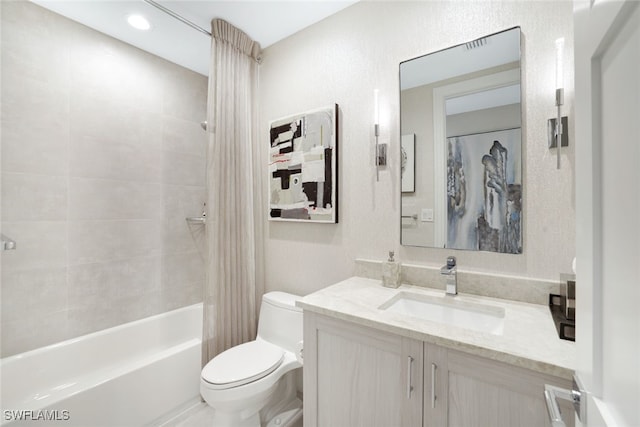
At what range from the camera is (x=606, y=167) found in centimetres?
43

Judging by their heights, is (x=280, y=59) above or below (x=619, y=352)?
above

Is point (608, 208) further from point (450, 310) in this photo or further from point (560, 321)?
point (450, 310)

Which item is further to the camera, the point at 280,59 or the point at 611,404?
the point at 280,59

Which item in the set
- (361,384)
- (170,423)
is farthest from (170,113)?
(361,384)

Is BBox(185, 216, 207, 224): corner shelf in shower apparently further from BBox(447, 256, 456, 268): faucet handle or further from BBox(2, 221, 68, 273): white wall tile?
BBox(447, 256, 456, 268): faucet handle

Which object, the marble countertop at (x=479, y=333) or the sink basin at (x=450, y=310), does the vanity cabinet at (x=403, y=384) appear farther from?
the sink basin at (x=450, y=310)

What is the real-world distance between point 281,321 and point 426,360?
1030 millimetres

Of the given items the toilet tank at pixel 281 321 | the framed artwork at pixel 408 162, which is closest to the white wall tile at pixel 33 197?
the toilet tank at pixel 281 321

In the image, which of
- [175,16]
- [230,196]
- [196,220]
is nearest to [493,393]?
[230,196]

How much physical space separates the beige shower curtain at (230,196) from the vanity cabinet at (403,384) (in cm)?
82

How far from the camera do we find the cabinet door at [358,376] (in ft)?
3.11

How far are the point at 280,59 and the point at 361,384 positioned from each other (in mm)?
2068

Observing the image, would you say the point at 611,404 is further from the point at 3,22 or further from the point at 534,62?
the point at 3,22

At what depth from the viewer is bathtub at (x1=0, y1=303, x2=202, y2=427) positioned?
1415 mm
